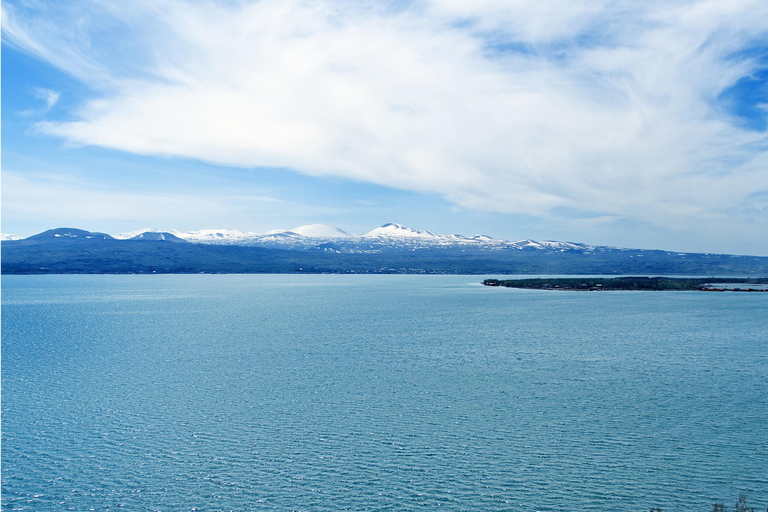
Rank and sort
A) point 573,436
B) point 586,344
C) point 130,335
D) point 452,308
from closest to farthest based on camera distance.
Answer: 1. point 573,436
2. point 586,344
3. point 130,335
4. point 452,308

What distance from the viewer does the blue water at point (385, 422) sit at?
1281 centimetres

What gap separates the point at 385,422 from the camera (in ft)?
58.4

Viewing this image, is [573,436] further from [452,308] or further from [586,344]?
[452,308]

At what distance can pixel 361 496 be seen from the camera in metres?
12.6

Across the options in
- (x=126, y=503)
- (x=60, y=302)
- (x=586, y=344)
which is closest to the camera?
(x=126, y=503)

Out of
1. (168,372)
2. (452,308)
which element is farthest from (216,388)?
(452,308)

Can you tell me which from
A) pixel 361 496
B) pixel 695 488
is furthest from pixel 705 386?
pixel 361 496

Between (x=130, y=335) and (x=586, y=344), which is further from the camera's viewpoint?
(x=130, y=335)

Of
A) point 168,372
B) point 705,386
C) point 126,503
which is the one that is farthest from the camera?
point 168,372

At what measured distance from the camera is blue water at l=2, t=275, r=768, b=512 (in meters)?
12.8

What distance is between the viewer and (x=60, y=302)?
7038cm

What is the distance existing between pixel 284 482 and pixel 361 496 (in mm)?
1975

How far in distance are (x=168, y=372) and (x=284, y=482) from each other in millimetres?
14703

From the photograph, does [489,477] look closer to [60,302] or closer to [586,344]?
[586,344]
